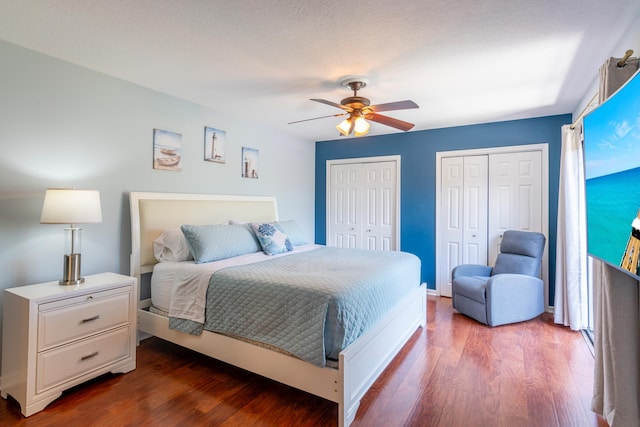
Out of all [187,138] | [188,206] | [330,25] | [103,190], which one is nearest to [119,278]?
[103,190]

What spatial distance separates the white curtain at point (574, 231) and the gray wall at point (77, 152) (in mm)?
3780

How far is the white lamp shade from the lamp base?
0.29 m

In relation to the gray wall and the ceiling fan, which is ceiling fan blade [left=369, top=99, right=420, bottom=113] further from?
the gray wall

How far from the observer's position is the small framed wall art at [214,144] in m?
3.68

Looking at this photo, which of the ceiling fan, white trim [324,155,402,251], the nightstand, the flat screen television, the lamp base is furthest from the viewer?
white trim [324,155,402,251]

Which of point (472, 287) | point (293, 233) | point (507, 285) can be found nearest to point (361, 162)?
point (293, 233)

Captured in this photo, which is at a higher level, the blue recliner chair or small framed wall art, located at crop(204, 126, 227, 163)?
small framed wall art, located at crop(204, 126, 227, 163)

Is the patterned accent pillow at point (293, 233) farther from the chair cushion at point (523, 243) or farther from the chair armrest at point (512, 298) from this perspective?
the chair cushion at point (523, 243)

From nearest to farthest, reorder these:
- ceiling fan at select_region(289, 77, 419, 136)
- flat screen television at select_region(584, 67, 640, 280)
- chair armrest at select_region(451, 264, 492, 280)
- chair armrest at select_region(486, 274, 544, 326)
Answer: flat screen television at select_region(584, 67, 640, 280)
ceiling fan at select_region(289, 77, 419, 136)
chair armrest at select_region(486, 274, 544, 326)
chair armrest at select_region(451, 264, 492, 280)

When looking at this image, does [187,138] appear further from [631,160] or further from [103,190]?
[631,160]

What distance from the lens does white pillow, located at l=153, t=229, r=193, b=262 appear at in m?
2.97

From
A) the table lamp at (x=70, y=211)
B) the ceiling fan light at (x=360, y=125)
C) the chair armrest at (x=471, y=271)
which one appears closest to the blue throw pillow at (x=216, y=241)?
the table lamp at (x=70, y=211)

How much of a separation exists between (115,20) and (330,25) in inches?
51.6

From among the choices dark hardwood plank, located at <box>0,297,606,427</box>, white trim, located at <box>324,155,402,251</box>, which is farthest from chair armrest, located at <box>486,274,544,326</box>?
white trim, located at <box>324,155,402,251</box>
